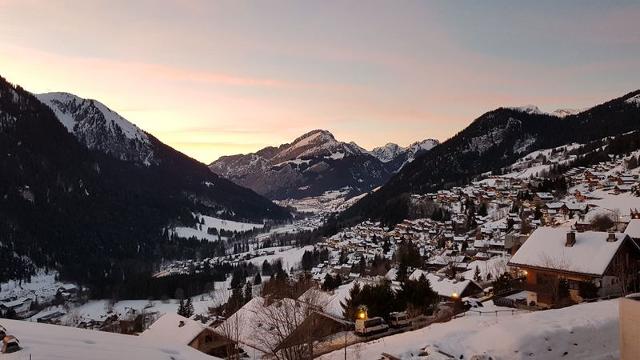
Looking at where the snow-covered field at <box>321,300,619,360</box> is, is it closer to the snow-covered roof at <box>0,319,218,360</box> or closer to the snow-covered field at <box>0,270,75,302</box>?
the snow-covered roof at <box>0,319,218,360</box>

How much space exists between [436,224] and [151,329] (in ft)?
368

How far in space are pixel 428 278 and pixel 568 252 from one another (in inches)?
746

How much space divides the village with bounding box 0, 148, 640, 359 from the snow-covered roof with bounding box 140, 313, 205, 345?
13cm

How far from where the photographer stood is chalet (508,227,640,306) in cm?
3378

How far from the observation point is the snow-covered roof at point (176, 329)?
141 ft

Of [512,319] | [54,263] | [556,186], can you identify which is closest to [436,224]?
[556,186]

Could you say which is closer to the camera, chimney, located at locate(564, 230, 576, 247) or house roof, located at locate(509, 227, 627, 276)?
house roof, located at locate(509, 227, 627, 276)

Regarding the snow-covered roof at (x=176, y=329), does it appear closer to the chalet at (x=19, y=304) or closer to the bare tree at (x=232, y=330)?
the bare tree at (x=232, y=330)

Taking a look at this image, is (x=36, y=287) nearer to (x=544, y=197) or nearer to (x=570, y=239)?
(x=544, y=197)

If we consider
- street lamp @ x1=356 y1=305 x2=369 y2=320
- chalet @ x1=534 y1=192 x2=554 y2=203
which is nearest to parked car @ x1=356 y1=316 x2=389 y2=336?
street lamp @ x1=356 y1=305 x2=369 y2=320

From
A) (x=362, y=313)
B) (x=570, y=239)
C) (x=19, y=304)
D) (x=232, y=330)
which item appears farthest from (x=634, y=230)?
(x=19, y=304)

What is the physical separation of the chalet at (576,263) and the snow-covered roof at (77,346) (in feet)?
87.7

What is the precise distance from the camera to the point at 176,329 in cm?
4559

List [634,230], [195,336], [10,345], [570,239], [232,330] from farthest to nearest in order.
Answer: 1. [634,230]
2. [232,330]
3. [195,336]
4. [570,239]
5. [10,345]
